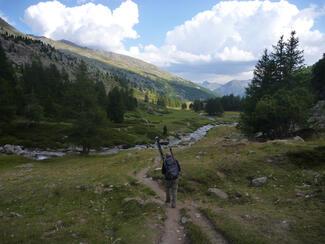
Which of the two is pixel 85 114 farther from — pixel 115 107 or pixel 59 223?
pixel 115 107

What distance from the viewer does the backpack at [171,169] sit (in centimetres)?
1991

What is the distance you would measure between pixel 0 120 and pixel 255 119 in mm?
60278

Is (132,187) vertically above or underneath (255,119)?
underneath

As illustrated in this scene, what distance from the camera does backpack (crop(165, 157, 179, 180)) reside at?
19906 millimetres

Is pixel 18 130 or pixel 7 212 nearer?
pixel 7 212

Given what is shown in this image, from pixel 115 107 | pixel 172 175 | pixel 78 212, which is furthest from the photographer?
pixel 115 107

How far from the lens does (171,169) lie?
65.7 ft

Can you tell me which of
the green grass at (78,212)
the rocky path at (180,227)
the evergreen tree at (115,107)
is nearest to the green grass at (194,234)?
the rocky path at (180,227)

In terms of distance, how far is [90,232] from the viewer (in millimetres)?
16391

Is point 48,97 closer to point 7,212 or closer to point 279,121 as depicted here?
point 279,121

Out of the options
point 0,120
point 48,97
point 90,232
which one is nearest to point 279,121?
point 90,232

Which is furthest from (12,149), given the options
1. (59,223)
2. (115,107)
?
(59,223)

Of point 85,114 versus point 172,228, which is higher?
point 85,114

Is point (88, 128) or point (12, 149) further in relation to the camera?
point (12, 149)
